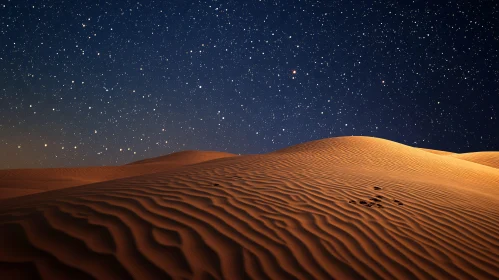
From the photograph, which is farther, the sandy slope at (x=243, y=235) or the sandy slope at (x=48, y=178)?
the sandy slope at (x=48, y=178)

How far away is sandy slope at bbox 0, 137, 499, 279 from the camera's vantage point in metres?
2.05

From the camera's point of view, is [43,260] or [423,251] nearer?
[43,260]

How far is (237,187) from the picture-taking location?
434 cm

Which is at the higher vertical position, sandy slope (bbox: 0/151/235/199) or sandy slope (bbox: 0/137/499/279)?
sandy slope (bbox: 0/151/235/199)

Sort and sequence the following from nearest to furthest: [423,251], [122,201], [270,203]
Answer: [423,251] → [122,201] → [270,203]

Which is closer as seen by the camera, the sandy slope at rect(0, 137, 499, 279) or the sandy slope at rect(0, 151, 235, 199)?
the sandy slope at rect(0, 137, 499, 279)

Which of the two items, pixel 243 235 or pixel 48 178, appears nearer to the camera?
pixel 243 235

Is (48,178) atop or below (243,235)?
atop

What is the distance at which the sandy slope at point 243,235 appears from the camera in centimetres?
205

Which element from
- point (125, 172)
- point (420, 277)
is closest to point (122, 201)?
point (420, 277)

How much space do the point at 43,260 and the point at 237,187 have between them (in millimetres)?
2790

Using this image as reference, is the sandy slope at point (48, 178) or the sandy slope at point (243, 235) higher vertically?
the sandy slope at point (48, 178)

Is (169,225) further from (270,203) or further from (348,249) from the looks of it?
(348,249)

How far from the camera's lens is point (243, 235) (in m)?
2.62
